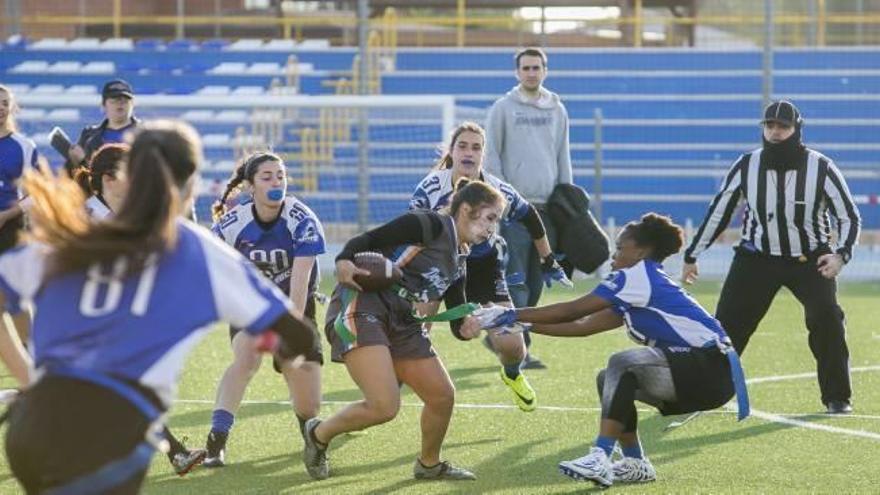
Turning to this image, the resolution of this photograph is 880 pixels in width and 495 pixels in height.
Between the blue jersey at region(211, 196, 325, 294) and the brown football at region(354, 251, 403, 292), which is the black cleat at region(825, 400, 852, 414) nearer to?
the blue jersey at region(211, 196, 325, 294)

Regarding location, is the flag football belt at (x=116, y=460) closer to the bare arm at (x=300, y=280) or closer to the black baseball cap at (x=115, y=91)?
the bare arm at (x=300, y=280)

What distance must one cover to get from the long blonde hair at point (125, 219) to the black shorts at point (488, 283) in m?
4.90

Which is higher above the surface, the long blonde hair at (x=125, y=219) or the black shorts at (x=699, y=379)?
the long blonde hair at (x=125, y=219)

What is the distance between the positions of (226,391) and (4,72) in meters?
19.9

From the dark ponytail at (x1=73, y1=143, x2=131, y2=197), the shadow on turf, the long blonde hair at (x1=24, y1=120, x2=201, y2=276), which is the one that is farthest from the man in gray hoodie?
the long blonde hair at (x1=24, y1=120, x2=201, y2=276)

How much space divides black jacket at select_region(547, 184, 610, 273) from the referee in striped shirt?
1653 millimetres

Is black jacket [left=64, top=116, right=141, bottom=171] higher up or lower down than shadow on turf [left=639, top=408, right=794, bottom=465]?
higher up

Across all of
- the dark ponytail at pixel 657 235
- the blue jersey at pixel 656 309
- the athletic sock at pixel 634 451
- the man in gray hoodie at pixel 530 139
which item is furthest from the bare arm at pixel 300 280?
the man in gray hoodie at pixel 530 139

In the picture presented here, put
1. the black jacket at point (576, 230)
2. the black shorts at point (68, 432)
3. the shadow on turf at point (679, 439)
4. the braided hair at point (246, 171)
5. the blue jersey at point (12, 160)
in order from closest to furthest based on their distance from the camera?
the black shorts at point (68, 432) → the braided hair at point (246, 171) → the shadow on turf at point (679, 439) → the blue jersey at point (12, 160) → the black jacket at point (576, 230)

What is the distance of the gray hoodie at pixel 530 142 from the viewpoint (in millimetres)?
12703

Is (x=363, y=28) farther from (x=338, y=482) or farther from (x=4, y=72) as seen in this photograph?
(x=338, y=482)

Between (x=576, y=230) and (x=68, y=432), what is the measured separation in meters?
8.01

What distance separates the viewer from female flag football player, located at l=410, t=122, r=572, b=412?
31.2 ft

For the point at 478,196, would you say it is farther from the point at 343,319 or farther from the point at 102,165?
the point at 102,165
